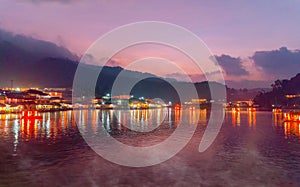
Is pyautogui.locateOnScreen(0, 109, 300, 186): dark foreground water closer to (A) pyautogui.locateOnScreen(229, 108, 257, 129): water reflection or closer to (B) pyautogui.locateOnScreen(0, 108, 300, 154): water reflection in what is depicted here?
(B) pyautogui.locateOnScreen(0, 108, 300, 154): water reflection

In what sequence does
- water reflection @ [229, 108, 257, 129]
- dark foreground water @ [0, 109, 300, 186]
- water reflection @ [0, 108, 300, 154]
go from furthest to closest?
water reflection @ [229, 108, 257, 129] < water reflection @ [0, 108, 300, 154] < dark foreground water @ [0, 109, 300, 186]

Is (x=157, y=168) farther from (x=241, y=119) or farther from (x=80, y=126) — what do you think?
(x=241, y=119)

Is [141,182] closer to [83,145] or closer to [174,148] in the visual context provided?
[174,148]

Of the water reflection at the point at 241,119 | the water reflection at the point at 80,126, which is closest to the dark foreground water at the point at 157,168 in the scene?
the water reflection at the point at 80,126

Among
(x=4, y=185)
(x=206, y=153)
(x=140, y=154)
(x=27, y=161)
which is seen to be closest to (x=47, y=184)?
(x=4, y=185)

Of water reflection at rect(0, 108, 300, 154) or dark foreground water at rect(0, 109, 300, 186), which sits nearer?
dark foreground water at rect(0, 109, 300, 186)

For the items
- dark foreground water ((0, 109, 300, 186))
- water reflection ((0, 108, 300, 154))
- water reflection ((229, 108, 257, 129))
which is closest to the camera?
dark foreground water ((0, 109, 300, 186))

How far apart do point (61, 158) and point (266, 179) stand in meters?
7.46

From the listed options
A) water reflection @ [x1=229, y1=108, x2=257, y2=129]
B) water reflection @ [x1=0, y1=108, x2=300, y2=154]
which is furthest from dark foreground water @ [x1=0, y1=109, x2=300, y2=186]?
water reflection @ [x1=229, y1=108, x2=257, y2=129]

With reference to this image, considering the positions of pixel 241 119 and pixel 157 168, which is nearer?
pixel 157 168

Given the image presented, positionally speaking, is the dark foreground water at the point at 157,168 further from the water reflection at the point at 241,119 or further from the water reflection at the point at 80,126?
the water reflection at the point at 241,119

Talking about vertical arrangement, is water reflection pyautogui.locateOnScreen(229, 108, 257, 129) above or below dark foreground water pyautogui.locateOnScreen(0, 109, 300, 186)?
below

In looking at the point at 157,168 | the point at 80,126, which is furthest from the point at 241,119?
the point at 157,168

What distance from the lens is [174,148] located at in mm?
14492
